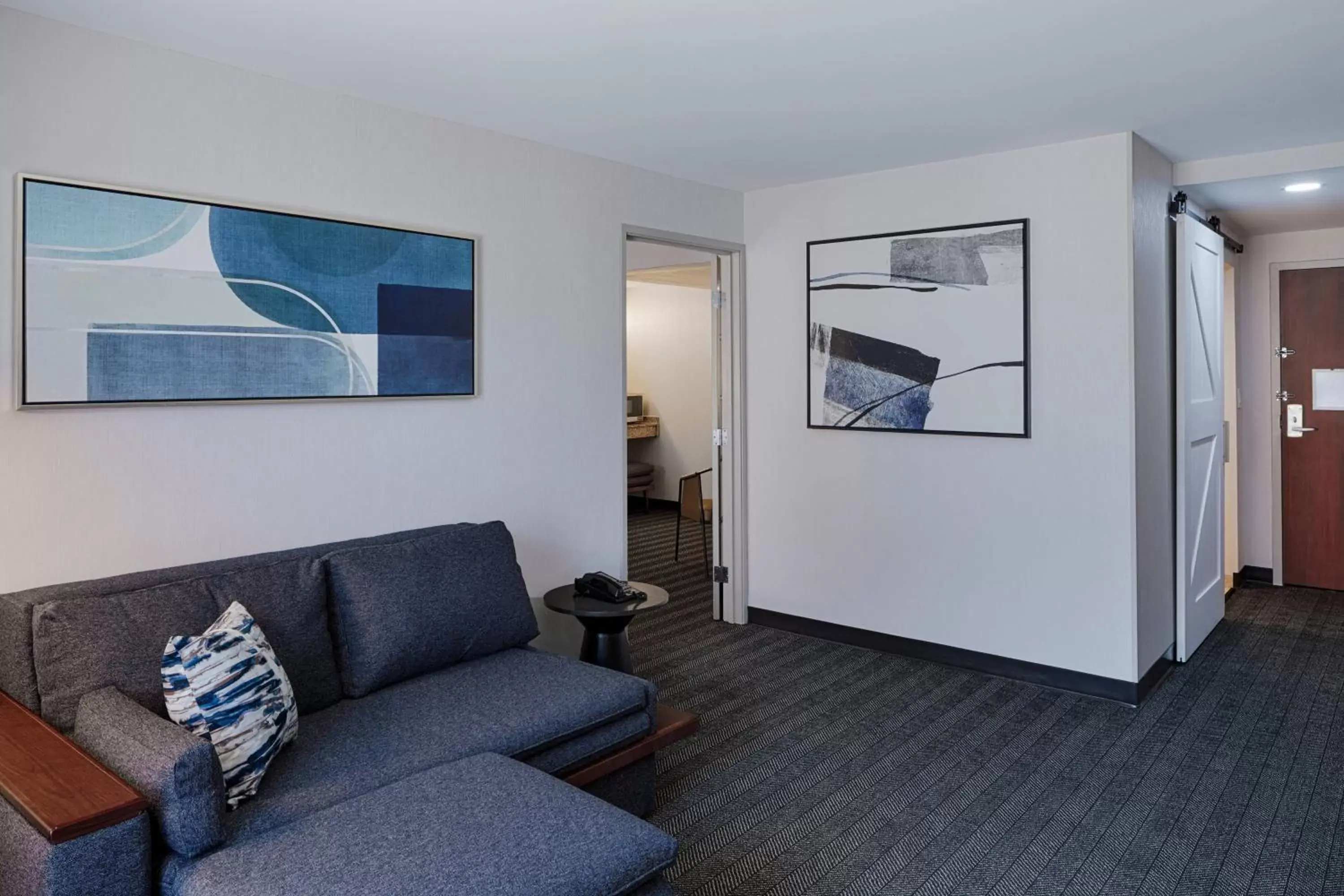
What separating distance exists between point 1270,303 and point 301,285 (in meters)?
Result: 5.73

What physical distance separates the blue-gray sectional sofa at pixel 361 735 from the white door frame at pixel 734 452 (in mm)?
1942

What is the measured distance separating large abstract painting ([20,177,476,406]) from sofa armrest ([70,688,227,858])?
1027 mm

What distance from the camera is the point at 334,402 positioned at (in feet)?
10.2

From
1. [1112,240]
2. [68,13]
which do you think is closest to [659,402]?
[1112,240]

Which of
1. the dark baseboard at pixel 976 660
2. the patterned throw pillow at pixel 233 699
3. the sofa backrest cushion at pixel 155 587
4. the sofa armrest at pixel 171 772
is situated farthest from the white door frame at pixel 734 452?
the sofa armrest at pixel 171 772

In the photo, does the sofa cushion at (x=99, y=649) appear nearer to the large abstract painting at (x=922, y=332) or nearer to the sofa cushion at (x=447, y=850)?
the sofa cushion at (x=447, y=850)

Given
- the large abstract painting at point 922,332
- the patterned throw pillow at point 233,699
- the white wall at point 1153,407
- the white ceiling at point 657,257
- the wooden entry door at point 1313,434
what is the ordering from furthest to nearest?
1. the white ceiling at point 657,257
2. the wooden entry door at point 1313,434
3. the large abstract painting at point 922,332
4. the white wall at point 1153,407
5. the patterned throw pillow at point 233,699

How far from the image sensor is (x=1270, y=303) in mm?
5758

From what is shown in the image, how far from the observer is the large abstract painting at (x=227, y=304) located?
2.48m

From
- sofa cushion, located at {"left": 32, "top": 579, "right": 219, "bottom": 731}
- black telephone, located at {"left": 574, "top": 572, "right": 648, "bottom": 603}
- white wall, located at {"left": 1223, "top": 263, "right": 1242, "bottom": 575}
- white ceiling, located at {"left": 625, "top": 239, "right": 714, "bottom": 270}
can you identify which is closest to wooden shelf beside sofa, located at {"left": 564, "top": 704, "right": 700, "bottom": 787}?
black telephone, located at {"left": 574, "top": 572, "right": 648, "bottom": 603}

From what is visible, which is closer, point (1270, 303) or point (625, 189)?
point (625, 189)

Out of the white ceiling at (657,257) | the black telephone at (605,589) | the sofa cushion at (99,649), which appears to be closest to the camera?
the sofa cushion at (99,649)

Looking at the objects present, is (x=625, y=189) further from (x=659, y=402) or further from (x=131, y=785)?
(x=659, y=402)

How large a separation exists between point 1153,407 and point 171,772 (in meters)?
3.83
